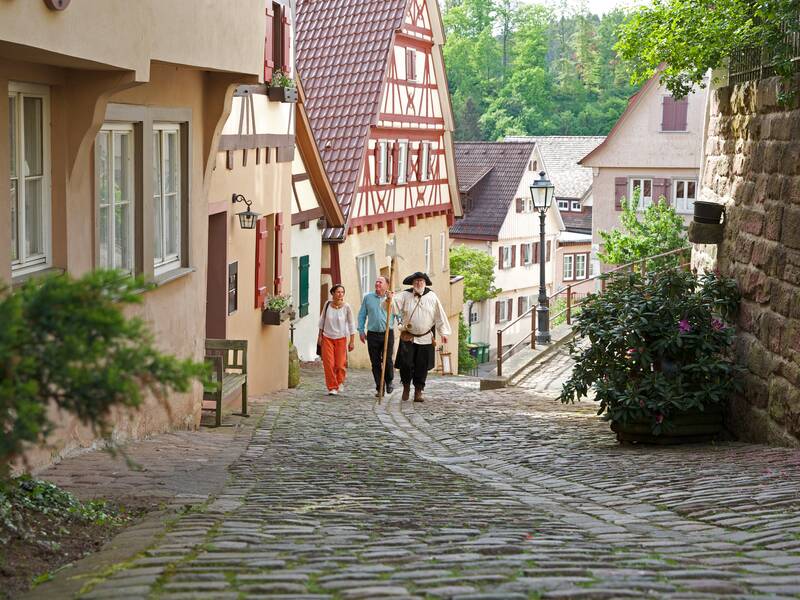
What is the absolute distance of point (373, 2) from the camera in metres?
29.2

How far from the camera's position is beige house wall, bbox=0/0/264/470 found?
7125 mm

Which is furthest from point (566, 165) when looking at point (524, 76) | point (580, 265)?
point (524, 76)

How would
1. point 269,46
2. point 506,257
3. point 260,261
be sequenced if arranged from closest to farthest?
point 260,261 → point 269,46 → point 506,257

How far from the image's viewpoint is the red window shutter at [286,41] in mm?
17594

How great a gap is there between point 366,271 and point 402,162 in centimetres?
359

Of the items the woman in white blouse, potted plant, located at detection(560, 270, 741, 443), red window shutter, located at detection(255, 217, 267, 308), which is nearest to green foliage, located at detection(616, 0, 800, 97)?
potted plant, located at detection(560, 270, 741, 443)

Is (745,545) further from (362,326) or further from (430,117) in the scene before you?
(430,117)

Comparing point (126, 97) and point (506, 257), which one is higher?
point (126, 97)

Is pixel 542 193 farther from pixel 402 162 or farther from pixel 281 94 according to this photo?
pixel 402 162

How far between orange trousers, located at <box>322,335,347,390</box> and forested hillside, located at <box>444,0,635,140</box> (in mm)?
77963

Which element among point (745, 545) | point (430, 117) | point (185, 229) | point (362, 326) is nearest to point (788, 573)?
point (745, 545)

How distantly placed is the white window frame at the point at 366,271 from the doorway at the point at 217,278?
41.0 feet

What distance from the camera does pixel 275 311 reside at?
55.5 ft

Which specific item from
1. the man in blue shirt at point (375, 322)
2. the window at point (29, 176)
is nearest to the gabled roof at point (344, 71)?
the man in blue shirt at point (375, 322)
